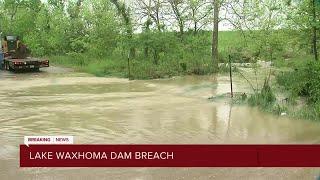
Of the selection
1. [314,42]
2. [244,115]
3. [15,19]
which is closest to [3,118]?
[244,115]

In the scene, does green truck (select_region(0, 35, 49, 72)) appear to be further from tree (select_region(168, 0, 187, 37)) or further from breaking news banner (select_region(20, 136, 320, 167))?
breaking news banner (select_region(20, 136, 320, 167))

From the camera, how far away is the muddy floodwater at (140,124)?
332 inches

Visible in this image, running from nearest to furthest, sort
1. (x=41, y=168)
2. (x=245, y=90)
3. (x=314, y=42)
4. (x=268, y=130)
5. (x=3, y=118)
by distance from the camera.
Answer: (x=41, y=168), (x=268, y=130), (x=3, y=118), (x=314, y=42), (x=245, y=90)

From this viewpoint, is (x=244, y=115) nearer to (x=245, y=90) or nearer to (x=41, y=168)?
(x=245, y=90)

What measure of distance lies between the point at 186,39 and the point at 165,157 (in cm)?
2260

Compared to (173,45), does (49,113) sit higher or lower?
lower

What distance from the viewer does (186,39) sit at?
3028cm

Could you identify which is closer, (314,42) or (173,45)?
(314,42)

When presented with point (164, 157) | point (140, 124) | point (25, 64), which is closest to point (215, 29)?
point (25, 64)

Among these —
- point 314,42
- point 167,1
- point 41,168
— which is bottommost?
point 41,168

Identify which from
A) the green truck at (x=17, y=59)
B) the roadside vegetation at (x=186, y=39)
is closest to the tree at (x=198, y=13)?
the roadside vegetation at (x=186, y=39)

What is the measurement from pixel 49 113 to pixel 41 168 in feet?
20.7

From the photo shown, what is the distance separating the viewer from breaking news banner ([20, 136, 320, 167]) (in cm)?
794

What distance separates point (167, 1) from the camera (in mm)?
32812
